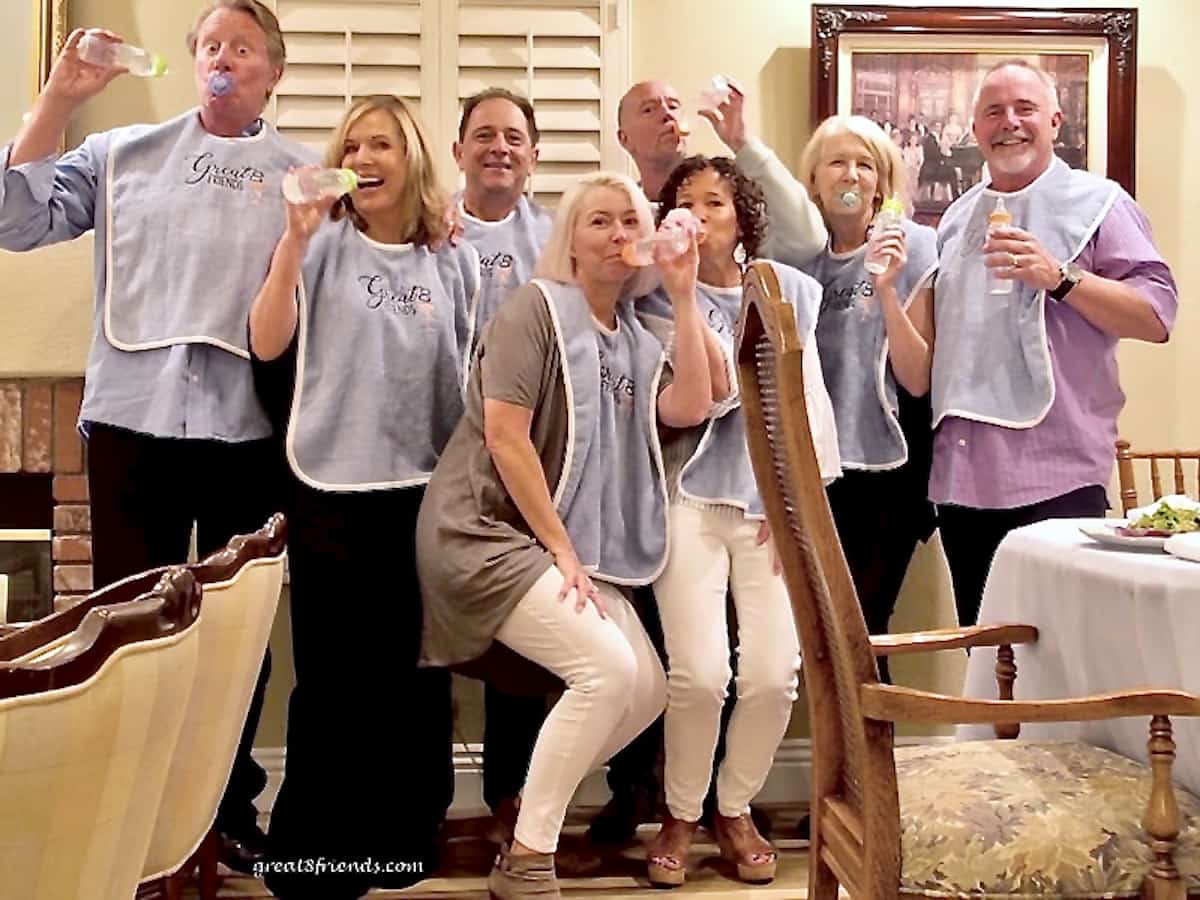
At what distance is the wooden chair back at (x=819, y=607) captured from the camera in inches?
57.7

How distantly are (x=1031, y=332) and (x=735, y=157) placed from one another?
674mm

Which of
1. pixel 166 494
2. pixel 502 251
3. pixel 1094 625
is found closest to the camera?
pixel 1094 625

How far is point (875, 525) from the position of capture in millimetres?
2752

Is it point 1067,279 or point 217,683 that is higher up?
point 1067,279

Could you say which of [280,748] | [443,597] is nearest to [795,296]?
[443,597]

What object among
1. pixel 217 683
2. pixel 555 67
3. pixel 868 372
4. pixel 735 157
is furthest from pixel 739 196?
pixel 217 683

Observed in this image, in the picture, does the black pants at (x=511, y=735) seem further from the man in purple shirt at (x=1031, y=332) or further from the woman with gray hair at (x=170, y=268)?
the man in purple shirt at (x=1031, y=332)

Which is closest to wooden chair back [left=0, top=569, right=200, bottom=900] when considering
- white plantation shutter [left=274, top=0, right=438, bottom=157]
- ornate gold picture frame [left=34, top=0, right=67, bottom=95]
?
white plantation shutter [left=274, top=0, right=438, bottom=157]

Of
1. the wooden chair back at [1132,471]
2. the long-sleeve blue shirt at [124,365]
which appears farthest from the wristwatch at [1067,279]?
the long-sleeve blue shirt at [124,365]

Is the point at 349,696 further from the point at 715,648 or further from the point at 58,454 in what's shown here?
the point at 58,454

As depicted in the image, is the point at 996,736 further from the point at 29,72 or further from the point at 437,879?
the point at 29,72

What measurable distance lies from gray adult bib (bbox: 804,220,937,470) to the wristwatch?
11.2 inches

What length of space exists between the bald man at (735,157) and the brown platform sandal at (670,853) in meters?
1.12

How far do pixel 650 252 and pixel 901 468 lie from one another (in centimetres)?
71
